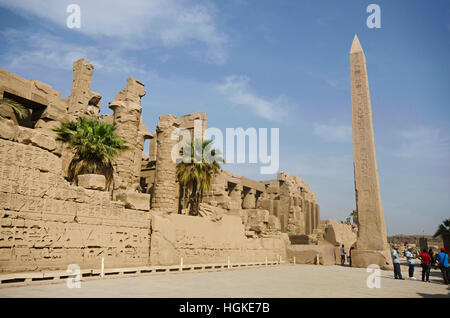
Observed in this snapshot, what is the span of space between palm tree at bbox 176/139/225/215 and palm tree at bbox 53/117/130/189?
4210mm

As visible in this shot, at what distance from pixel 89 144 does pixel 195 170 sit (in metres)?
5.33

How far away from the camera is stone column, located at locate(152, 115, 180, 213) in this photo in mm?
13945

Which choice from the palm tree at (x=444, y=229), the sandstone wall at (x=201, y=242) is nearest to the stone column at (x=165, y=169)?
the sandstone wall at (x=201, y=242)

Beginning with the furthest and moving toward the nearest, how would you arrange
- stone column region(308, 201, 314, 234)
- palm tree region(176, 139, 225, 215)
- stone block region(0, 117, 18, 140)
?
1. stone column region(308, 201, 314, 234)
2. palm tree region(176, 139, 225, 215)
3. stone block region(0, 117, 18, 140)

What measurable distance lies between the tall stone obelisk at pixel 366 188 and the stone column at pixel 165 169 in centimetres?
743

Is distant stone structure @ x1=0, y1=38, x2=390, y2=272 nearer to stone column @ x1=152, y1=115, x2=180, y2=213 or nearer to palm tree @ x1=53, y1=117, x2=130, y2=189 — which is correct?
stone column @ x1=152, y1=115, x2=180, y2=213

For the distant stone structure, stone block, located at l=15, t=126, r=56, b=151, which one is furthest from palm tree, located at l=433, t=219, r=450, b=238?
stone block, located at l=15, t=126, r=56, b=151

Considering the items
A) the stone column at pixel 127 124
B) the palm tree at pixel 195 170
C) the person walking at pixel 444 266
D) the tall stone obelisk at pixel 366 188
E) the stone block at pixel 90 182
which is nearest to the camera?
the stone block at pixel 90 182

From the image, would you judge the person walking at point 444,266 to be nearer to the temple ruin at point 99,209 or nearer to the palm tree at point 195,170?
the temple ruin at point 99,209

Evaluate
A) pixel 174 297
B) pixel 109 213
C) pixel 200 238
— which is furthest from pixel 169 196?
pixel 174 297

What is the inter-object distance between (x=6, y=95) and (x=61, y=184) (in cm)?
730

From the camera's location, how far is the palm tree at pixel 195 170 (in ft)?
51.2

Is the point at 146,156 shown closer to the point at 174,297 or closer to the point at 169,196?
the point at 169,196

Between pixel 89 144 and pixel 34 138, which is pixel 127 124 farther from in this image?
pixel 34 138
